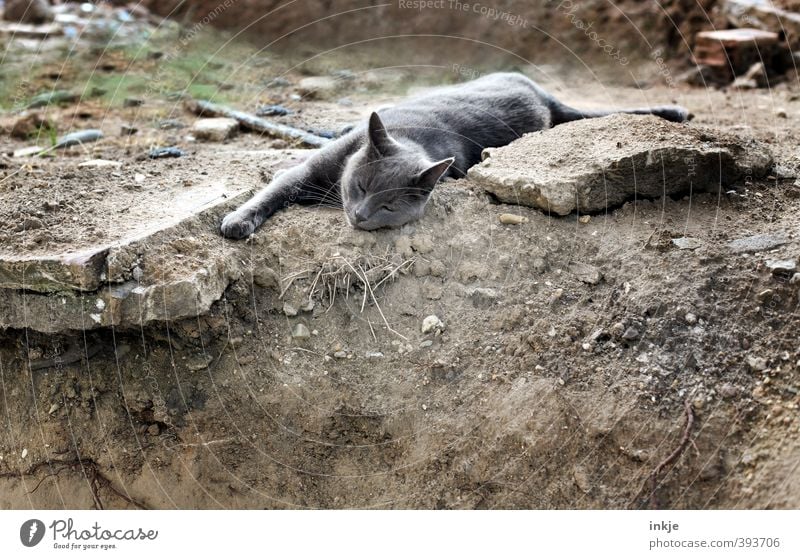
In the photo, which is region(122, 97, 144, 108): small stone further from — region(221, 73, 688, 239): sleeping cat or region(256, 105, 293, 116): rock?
region(221, 73, 688, 239): sleeping cat

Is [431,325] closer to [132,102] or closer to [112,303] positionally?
[112,303]

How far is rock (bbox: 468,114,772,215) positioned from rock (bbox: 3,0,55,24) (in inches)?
260

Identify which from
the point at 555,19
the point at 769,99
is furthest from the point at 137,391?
the point at 555,19

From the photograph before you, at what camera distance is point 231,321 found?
12.1 feet

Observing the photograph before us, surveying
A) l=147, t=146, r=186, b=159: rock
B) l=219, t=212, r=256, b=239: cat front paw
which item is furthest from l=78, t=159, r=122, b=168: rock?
l=219, t=212, r=256, b=239: cat front paw

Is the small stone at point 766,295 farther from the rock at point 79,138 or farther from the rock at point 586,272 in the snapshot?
Result: the rock at point 79,138

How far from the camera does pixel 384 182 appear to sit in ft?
13.2

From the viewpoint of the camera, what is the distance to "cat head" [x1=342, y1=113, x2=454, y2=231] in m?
3.90

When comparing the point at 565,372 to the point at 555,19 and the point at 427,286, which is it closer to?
the point at 427,286

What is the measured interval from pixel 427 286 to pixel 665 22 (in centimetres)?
565

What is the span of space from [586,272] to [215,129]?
9.60ft

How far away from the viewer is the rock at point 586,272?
3637mm

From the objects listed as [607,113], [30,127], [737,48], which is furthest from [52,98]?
[737,48]
